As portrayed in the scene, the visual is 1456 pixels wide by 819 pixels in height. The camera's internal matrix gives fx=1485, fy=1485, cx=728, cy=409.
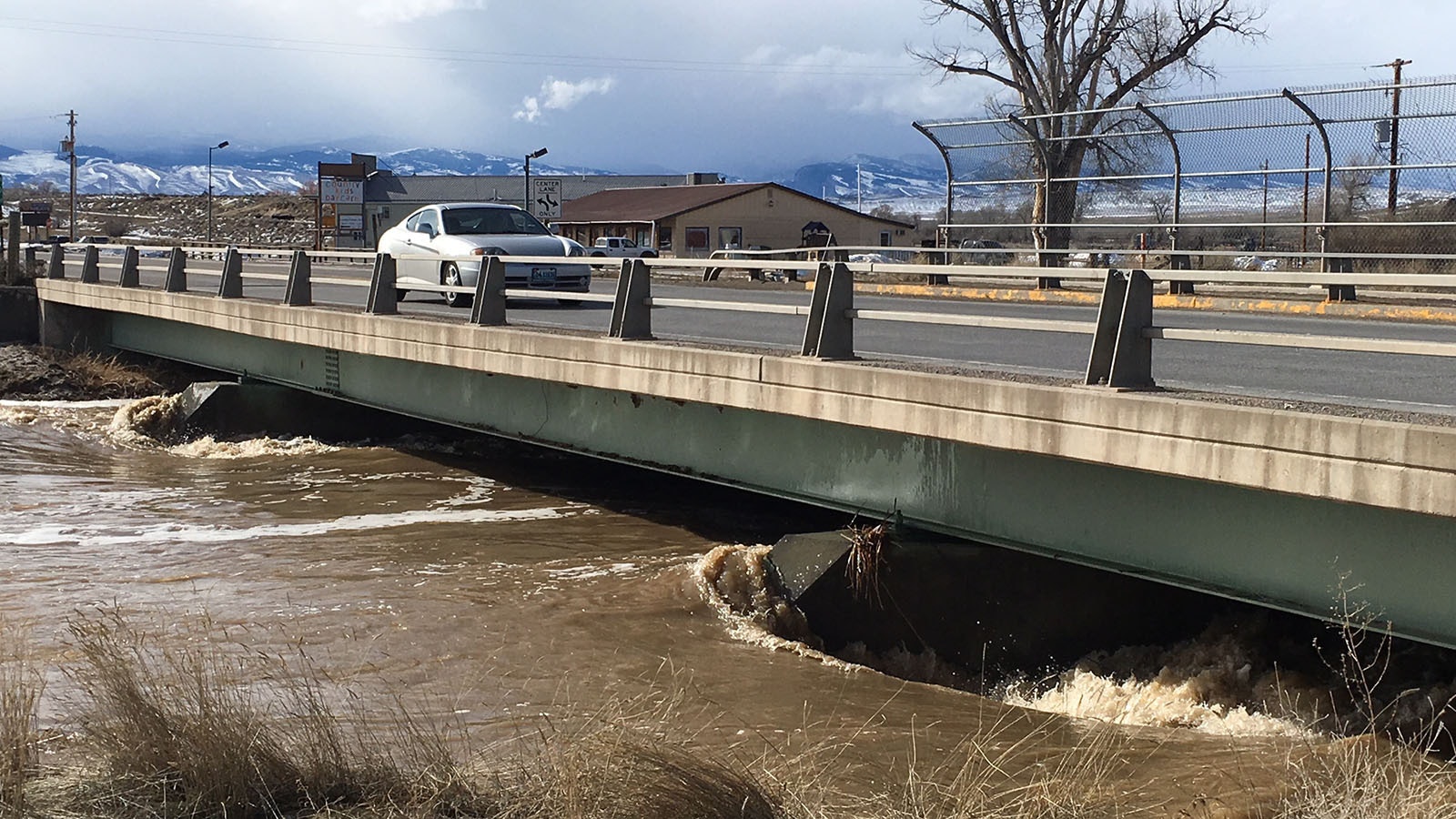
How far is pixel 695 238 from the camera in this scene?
78.4m

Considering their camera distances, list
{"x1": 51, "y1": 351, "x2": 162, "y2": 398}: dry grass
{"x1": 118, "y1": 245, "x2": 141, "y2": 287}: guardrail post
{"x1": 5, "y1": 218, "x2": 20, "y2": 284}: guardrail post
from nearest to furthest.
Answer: {"x1": 118, "y1": 245, "x2": 141, "y2": 287}: guardrail post → {"x1": 51, "y1": 351, "x2": 162, "y2": 398}: dry grass → {"x1": 5, "y1": 218, "x2": 20, "y2": 284}: guardrail post

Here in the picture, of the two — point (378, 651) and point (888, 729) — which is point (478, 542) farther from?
point (888, 729)

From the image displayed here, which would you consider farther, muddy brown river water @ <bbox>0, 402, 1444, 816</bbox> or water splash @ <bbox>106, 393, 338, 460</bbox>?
water splash @ <bbox>106, 393, 338, 460</bbox>

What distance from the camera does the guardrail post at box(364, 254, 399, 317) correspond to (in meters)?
16.4

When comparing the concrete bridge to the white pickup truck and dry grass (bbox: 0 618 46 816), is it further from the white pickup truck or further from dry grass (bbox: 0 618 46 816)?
the white pickup truck

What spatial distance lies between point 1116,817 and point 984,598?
4328 millimetres

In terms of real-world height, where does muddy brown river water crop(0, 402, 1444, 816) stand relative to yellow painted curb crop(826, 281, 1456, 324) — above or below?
below

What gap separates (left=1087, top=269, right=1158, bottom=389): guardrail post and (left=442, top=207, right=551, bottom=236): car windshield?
13.1 m

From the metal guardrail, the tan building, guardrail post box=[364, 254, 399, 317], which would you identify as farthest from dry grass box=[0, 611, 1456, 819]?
the tan building

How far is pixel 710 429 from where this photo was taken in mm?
11805

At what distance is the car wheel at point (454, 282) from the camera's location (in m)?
19.4

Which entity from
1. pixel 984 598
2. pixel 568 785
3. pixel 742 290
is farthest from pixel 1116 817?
pixel 742 290

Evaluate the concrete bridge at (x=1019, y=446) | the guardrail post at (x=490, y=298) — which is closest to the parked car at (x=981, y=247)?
the guardrail post at (x=490, y=298)

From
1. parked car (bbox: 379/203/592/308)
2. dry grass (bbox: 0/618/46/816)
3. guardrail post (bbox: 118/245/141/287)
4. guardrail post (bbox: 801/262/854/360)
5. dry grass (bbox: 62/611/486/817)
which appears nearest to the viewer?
dry grass (bbox: 0/618/46/816)
